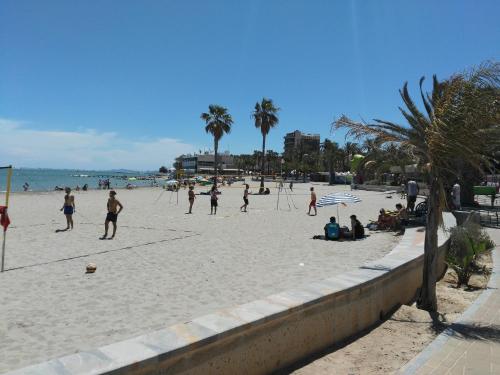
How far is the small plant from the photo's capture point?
8117 millimetres

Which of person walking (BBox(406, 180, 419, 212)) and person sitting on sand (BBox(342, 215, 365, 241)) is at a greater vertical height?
person walking (BBox(406, 180, 419, 212))

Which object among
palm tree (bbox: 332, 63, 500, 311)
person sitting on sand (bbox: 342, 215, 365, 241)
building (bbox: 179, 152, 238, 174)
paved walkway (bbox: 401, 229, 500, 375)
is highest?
building (bbox: 179, 152, 238, 174)

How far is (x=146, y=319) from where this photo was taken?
5965 mm


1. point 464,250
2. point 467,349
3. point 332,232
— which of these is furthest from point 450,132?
point 332,232

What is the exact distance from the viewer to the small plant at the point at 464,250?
320 inches

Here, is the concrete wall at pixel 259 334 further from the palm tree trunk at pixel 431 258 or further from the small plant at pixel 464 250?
the small plant at pixel 464 250

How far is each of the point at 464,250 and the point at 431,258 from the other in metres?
3.20

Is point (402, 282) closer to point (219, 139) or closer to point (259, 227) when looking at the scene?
point (259, 227)

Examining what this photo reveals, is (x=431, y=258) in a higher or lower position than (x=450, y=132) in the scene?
lower

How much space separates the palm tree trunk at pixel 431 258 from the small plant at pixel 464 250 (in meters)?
1.87

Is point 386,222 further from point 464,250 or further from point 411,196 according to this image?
point 464,250

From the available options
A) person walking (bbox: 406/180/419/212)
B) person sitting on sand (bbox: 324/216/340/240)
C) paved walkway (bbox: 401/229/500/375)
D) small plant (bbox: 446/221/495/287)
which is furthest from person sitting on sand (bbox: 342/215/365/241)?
paved walkway (bbox: 401/229/500/375)

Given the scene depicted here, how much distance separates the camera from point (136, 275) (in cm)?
862

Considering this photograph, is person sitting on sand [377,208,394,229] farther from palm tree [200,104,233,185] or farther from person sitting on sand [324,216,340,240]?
palm tree [200,104,233,185]
